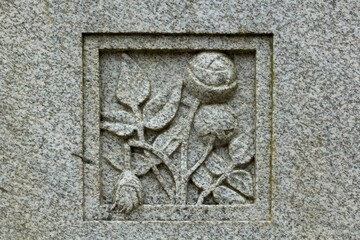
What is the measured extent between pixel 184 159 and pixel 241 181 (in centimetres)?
19

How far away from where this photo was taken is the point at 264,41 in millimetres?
2209

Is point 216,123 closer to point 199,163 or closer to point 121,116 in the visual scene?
point 199,163

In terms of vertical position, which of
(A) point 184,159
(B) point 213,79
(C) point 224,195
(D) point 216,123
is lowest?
(C) point 224,195

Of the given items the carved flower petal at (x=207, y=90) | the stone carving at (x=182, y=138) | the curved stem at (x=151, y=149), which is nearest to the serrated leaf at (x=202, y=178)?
the stone carving at (x=182, y=138)

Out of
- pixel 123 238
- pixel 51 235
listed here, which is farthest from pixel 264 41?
pixel 51 235

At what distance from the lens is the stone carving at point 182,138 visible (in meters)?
2.21

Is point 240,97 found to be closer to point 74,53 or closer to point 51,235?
point 74,53

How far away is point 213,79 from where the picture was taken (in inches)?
86.2

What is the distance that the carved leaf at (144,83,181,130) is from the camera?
7.30 feet

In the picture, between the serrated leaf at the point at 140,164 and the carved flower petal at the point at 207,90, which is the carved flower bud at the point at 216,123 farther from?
the serrated leaf at the point at 140,164

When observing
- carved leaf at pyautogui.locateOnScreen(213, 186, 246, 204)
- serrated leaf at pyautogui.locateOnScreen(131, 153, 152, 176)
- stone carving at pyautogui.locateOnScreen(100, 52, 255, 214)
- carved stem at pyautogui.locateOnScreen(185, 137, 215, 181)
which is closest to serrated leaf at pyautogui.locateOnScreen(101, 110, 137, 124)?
→ stone carving at pyautogui.locateOnScreen(100, 52, 255, 214)

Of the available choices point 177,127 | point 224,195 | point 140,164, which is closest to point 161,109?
point 177,127

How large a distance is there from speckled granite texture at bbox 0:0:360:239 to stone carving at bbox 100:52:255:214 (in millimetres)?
78

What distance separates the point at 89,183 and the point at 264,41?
679mm
